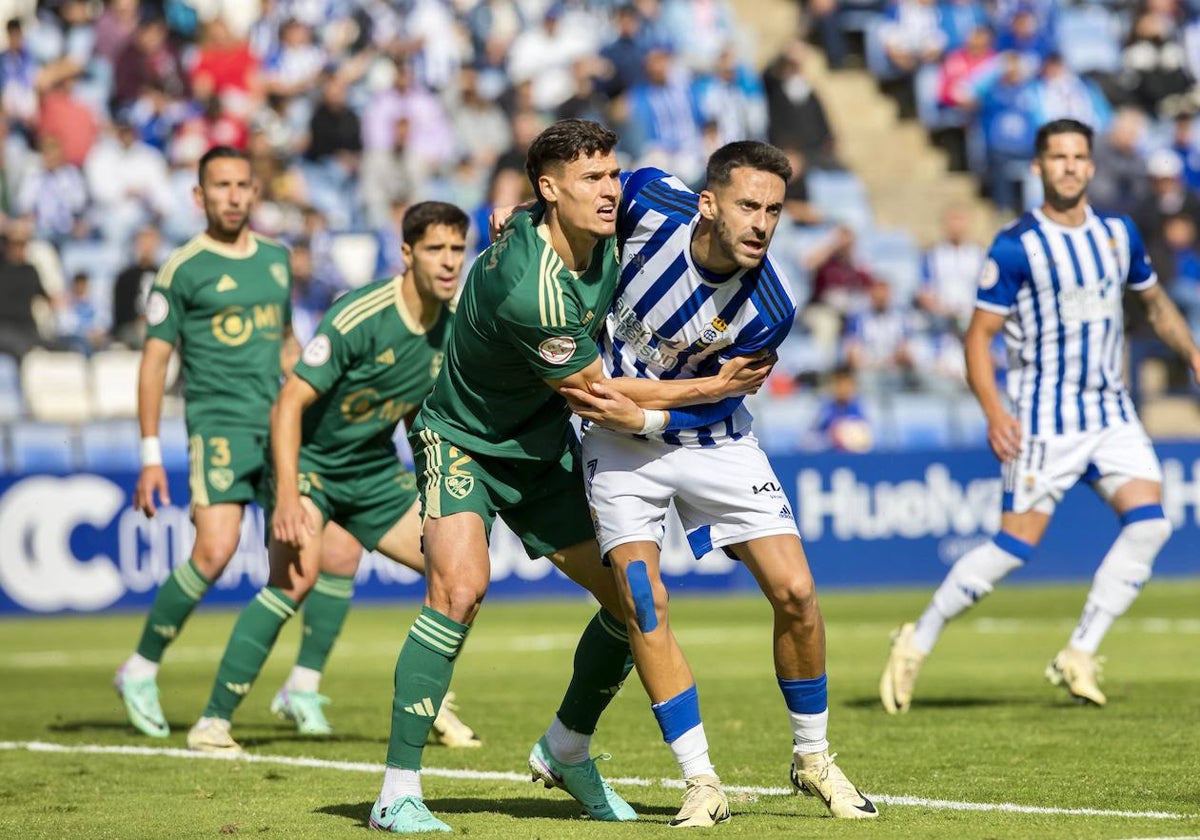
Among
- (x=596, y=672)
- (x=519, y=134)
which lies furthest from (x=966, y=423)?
(x=596, y=672)

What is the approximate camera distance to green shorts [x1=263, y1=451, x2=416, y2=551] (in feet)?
28.9

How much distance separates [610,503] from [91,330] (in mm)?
13050

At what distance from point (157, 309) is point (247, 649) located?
1776 millimetres

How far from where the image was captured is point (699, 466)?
6375 millimetres

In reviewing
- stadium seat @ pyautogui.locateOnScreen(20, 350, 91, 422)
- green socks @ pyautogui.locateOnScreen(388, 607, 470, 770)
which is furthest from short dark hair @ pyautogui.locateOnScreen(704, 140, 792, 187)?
stadium seat @ pyautogui.locateOnScreen(20, 350, 91, 422)

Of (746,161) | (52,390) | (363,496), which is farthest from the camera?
(52,390)

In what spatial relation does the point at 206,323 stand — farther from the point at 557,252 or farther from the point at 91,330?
the point at 91,330

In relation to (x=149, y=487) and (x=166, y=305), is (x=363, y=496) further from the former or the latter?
(x=166, y=305)

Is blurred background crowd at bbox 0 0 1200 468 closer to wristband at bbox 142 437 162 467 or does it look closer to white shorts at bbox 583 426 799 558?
wristband at bbox 142 437 162 467

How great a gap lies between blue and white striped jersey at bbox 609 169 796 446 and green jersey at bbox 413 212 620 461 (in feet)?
0.36

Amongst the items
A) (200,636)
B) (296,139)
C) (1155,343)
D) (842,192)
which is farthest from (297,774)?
(842,192)

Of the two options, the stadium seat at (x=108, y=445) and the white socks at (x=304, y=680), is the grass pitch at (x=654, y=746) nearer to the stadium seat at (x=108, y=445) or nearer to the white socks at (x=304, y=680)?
the white socks at (x=304, y=680)

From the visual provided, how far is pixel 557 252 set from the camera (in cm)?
612

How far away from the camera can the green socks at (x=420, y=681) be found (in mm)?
6176
